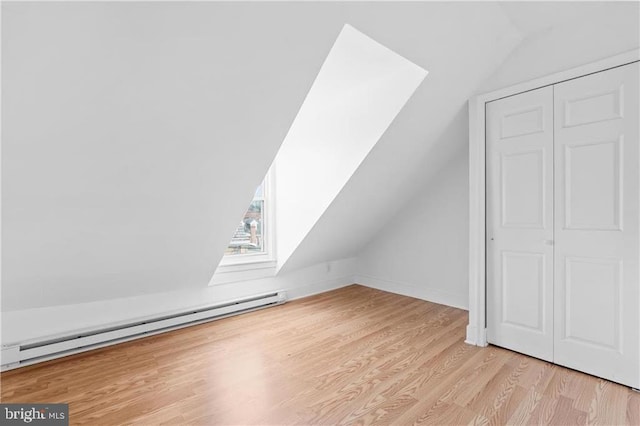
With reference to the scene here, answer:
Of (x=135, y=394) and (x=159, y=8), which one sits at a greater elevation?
(x=159, y=8)

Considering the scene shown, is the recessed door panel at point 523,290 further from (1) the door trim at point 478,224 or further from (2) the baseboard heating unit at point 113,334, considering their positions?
(2) the baseboard heating unit at point 113,334

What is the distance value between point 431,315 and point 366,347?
1102 millimetres

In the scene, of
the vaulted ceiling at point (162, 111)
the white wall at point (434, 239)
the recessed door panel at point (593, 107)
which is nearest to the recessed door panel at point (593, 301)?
the recessed door panel at point (593, 107)

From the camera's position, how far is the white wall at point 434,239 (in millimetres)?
3543

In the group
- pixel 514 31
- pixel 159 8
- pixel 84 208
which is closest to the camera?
pixel 159 8

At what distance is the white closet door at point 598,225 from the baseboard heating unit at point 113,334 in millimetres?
2897

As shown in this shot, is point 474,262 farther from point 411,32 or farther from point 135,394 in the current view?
point 135,394

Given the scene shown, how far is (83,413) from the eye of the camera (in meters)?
1.77

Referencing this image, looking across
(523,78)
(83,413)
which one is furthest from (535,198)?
(83,413)

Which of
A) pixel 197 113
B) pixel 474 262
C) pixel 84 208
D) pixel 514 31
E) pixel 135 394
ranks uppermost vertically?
pixel 514 31

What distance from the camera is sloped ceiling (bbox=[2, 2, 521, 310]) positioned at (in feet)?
4.45

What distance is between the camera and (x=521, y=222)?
2459mm

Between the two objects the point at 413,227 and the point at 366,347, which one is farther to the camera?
the point at 413,227

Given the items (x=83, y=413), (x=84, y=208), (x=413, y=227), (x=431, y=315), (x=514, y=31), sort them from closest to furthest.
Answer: (x=83, y=413), (x=84, y=208), (x=514, y=31), (x=431, y=315), (x=413, y=227)
